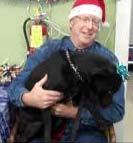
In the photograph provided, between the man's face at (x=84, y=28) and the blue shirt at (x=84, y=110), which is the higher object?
the man's face at (x=84, y=28)

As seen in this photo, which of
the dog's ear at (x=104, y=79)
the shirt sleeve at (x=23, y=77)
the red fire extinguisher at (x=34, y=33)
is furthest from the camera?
the red fire extinguisher at (x=34, y=33)

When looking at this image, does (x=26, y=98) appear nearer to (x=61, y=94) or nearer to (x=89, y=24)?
(x=61, y=94)

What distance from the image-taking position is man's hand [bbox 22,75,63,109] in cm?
166

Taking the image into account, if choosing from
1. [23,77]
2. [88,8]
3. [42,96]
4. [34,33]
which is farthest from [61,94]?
[34,33]

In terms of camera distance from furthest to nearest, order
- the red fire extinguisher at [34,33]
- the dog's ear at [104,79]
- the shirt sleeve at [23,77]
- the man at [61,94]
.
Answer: the red fire extinguisher at [34,33] → the shirt sleeve at [23,77] → the man at [61,94] → the dog's ear at [104,79]

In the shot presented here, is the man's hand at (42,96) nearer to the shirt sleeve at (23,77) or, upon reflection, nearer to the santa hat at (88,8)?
the shirt sleeve at (23,77)

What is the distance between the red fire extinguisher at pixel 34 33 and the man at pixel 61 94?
254 mm

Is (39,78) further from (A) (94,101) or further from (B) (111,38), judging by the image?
(B) (111,38)

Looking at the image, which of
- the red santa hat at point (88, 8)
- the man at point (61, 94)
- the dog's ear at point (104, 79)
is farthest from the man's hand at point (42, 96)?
the red santa hat at point (88, 8)

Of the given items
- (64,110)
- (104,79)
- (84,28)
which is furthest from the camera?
(84,28)

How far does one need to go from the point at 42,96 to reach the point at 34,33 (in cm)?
65

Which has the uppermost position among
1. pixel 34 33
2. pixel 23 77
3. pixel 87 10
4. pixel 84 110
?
pixel 87 10

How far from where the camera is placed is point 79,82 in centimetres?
160

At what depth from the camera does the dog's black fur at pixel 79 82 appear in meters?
1.59
